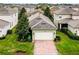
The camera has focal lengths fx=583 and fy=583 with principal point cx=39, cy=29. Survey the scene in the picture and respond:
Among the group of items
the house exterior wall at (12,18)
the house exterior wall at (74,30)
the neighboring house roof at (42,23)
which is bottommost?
the house exterior wall at (74,30)

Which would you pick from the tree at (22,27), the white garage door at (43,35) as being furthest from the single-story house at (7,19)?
the white garage door at (43,35)

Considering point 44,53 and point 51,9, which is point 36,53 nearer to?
point 44,53

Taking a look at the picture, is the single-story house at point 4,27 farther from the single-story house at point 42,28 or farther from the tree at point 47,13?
the tree at point 47,13

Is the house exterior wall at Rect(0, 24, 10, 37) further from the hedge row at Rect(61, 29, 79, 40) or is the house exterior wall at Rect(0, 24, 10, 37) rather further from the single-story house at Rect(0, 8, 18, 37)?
the hedge row at Rect(61, 29, 79, 40)

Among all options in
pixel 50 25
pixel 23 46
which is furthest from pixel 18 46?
pixel 50 25

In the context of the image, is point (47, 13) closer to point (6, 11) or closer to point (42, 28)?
point (42, 28)

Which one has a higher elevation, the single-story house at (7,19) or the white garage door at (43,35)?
the single-story house at (7,19)

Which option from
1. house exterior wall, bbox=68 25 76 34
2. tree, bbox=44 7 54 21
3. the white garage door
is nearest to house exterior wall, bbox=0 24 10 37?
the white garage door
